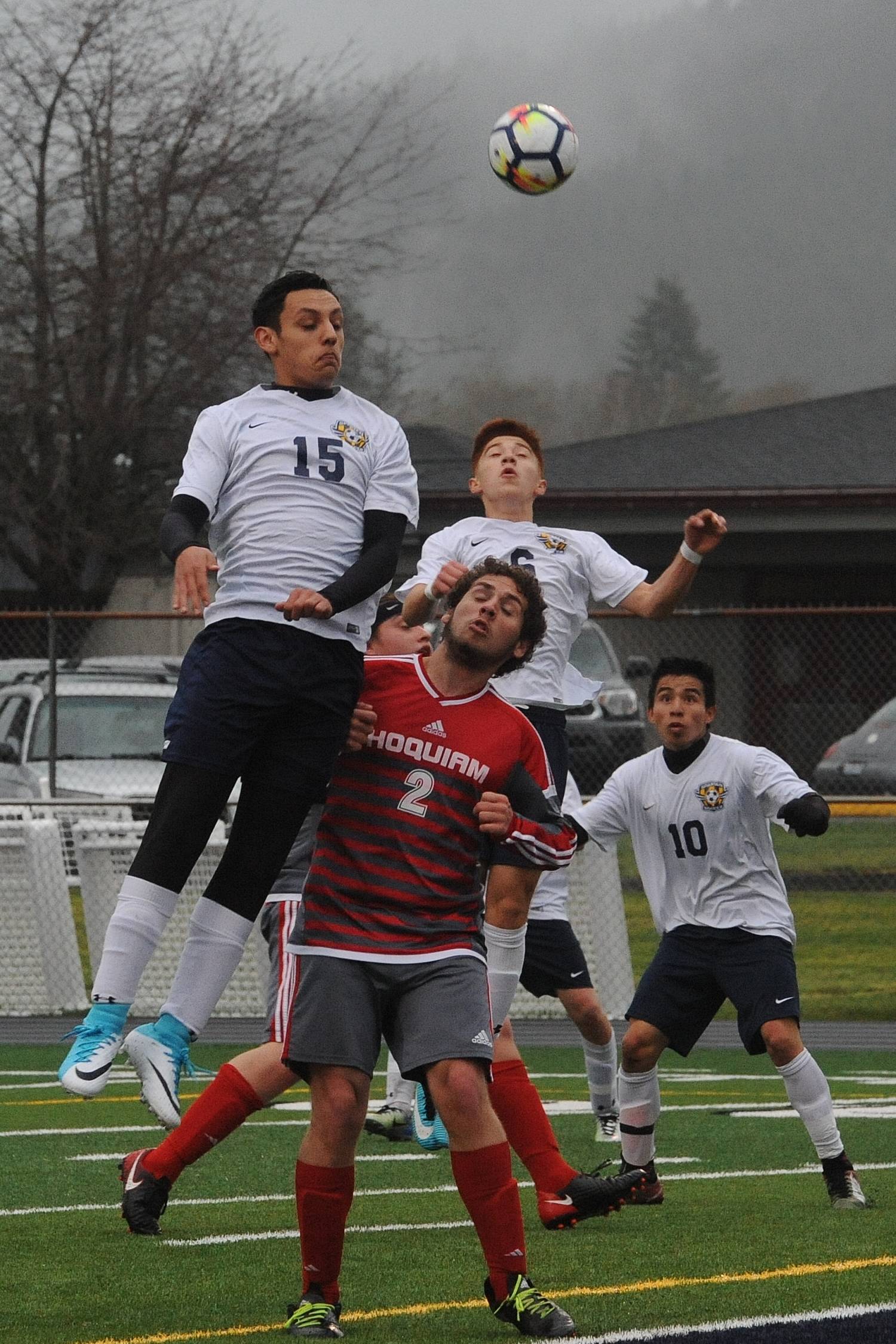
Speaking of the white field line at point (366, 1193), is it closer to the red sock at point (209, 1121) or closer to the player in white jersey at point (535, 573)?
the red sock at point (209, 1121)

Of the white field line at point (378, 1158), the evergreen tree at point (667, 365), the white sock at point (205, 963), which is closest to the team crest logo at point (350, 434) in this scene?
the white sock at point (205, 963)

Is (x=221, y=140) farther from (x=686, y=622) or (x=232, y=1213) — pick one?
(x=232, y=1213)

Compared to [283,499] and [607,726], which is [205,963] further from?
[607,726]

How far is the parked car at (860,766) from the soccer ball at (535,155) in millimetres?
11046

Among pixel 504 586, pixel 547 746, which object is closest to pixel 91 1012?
pixel 504 586

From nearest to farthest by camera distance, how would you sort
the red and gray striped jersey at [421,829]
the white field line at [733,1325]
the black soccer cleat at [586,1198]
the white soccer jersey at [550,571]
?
the white field line at [733,1325], the red and gray striped jersey at [421,829], the black soccer cleat at [586,1198], the white soccer jersey at [550,571]

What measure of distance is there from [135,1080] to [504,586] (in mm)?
5851

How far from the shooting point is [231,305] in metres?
25.7

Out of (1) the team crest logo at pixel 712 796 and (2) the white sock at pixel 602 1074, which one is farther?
(2) the white sock at pixel 602 1074

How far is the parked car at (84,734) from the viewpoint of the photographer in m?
16.7

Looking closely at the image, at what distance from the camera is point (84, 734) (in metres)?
17.0

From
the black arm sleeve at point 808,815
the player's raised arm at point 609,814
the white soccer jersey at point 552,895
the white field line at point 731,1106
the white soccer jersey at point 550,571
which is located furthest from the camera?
the white field line at point 731,1106

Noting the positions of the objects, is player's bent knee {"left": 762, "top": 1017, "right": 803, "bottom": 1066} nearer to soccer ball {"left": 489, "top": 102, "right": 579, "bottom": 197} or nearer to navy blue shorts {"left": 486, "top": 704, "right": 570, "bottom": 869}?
navy blue shorts {"left": 486, "top": 704, "right": 570, "bottom": 869}

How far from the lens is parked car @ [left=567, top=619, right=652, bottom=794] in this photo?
17.8 m
